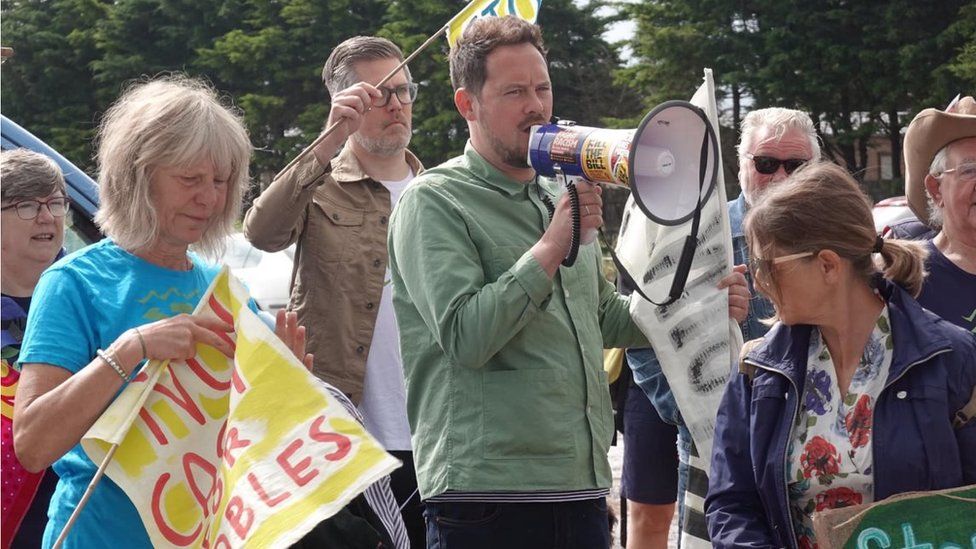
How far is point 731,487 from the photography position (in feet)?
9.04

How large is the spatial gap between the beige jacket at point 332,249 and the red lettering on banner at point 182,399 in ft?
4.24

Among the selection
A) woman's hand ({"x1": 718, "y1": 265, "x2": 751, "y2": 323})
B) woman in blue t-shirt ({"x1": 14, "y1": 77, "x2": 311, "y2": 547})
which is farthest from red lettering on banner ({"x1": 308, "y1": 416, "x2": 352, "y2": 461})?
woman's hand ({"x1": 718, "y1": 265, "x2": 751, "y2": 323})

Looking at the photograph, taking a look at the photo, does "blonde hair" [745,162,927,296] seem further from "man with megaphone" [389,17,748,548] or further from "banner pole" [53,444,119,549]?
"banner pole" [53,444,119,549]

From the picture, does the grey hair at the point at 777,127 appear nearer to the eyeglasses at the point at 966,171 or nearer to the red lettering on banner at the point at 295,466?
the eyeglasses at the point at 966,171

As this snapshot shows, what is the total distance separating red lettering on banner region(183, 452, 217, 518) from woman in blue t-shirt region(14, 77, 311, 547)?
0.44 feet

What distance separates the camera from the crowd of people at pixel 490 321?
2.64m

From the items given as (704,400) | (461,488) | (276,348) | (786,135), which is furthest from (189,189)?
(786,135)

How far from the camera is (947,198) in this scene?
12.3 feet

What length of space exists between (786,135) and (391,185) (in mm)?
1421

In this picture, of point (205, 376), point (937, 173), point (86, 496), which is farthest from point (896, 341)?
point (86, 496)

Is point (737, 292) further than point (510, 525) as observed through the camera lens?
Yes

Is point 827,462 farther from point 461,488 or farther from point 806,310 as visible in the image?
point 461,488

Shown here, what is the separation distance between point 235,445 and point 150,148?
2.31 ft

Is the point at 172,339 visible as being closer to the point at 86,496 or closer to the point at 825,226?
the point at 86,496
